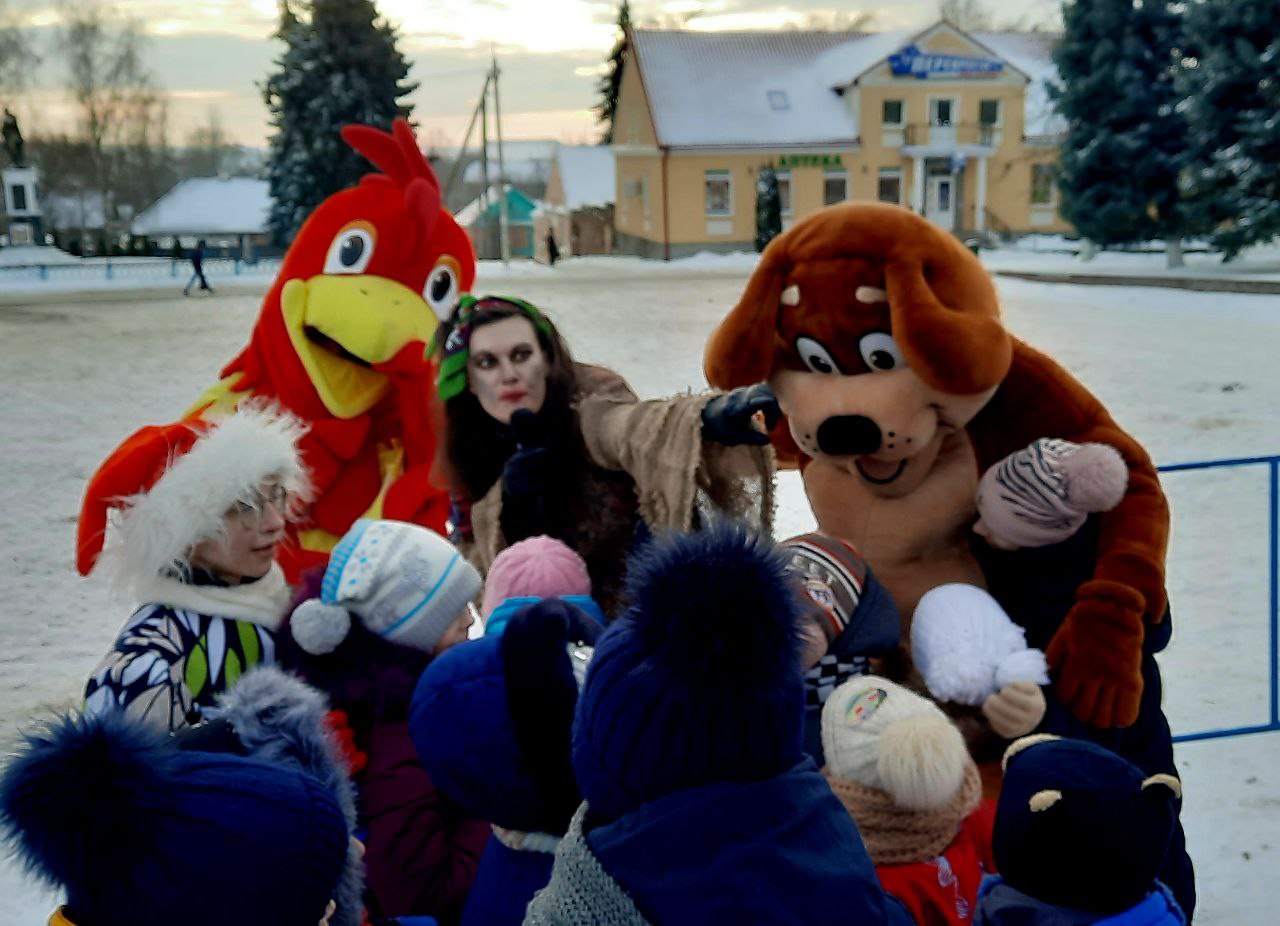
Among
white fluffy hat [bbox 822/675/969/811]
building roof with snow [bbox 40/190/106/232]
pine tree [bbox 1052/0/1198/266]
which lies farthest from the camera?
building roof with snow [bbox 40/190/106/232]

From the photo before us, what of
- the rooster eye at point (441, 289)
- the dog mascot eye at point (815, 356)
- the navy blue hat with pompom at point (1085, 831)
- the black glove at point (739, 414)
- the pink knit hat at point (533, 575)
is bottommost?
the navy blue hat with pompom at point (1085, 831)

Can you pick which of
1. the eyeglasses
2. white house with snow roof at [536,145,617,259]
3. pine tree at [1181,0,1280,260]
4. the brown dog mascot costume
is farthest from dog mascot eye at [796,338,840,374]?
white house with snow roof at [536,145,617,259]

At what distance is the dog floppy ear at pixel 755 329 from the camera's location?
2715 mm

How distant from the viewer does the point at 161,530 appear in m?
2.31

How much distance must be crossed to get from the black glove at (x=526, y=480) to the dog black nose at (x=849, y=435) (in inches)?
27.2

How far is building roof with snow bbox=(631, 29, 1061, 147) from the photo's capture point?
36.4 meters

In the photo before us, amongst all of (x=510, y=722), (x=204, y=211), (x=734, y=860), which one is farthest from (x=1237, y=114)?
(x=204, y=211)

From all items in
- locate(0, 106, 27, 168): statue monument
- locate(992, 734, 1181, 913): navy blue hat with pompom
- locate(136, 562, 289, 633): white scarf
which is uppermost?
locate(0, 106, 27, 168): statue monument

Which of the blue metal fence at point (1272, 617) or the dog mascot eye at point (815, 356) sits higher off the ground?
the dog mascot eye at point (815, 356)

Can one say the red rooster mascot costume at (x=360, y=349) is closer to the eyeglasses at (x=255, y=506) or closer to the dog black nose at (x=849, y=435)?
the eyeglasses at (x=255, y=506)

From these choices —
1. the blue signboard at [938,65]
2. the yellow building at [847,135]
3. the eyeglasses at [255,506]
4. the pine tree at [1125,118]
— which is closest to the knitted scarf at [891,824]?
the eyeglasses at [255,506]

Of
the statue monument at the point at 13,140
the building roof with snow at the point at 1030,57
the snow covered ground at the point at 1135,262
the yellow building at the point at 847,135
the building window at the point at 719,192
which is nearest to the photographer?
the snow covered ground at the point at 1135,262

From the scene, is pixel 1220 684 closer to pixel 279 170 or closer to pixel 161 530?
pixel 161 530

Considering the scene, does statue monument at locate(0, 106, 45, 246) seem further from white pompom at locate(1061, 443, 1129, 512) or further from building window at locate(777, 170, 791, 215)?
white pompom at locate(1061, 443, 1129, 512)
